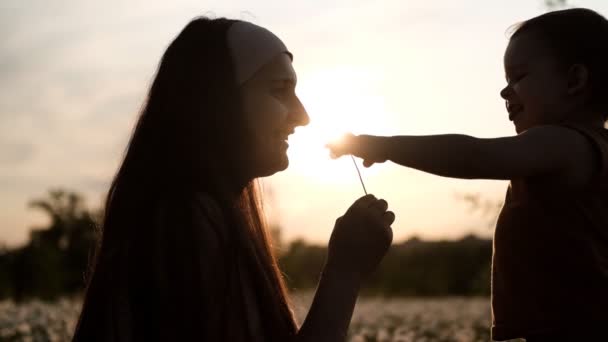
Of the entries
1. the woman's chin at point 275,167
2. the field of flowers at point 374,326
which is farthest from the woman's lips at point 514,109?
the field of flowers at point 374,326

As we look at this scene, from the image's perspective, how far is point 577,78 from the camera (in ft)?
9.66

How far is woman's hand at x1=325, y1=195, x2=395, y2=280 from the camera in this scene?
9.36 feet

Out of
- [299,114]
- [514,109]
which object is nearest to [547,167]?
[514,109]

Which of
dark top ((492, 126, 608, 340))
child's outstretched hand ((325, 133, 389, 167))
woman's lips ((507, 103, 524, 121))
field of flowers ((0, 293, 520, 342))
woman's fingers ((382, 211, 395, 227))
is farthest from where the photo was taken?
field of flowers ((0, 293, 520, 342))

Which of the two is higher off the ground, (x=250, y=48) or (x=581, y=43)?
(x=250, y=48)

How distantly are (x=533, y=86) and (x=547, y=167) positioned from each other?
0.40 metres

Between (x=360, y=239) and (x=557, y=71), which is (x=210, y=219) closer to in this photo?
(x=360, y=239)

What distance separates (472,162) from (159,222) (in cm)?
97

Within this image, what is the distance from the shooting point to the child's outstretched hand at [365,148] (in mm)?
2525

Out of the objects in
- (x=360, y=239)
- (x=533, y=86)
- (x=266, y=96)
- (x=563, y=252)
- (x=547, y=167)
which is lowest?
(x=563, y=252)

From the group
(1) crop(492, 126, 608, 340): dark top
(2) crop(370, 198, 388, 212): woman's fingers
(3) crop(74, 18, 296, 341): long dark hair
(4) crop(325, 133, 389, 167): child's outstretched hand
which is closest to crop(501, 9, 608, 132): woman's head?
(1) crop(492, 126, 608, 340): dark top

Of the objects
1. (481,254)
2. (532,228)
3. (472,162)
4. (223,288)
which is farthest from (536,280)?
(481,254)

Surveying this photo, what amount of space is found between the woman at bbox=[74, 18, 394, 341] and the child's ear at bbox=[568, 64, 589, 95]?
0.74 meters

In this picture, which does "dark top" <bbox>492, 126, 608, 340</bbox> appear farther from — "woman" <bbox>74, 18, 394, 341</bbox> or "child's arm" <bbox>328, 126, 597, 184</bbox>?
"woman" <bbox>74, 18, 394, 341</bbox>
